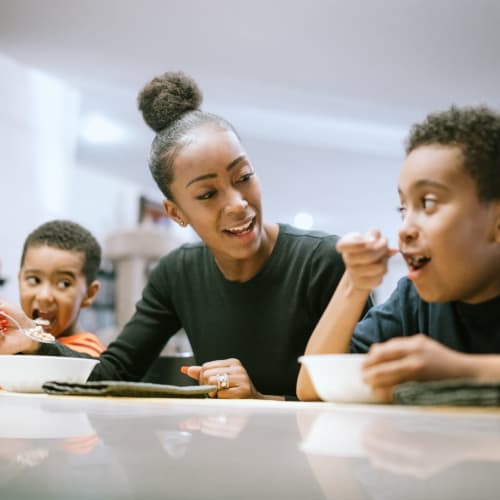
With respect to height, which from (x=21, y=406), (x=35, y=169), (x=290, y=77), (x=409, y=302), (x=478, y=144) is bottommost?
(x=21, y=406)

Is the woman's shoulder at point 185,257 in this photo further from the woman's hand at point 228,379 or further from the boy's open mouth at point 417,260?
the boy's open mouth at point 417,260

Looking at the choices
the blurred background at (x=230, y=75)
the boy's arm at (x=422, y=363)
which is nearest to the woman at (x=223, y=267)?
the boy's arm at (x=422, y=363)

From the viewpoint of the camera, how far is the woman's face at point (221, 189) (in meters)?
1.18

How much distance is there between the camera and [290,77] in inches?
165

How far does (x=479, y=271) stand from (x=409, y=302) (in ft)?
0.62

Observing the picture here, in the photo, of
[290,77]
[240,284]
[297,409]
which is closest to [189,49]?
[290,77]

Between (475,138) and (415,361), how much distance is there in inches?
13.4

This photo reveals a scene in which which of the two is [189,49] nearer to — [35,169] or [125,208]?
[35,169]

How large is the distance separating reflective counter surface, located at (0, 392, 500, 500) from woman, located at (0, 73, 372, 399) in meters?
0.72

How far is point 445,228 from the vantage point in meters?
0.73

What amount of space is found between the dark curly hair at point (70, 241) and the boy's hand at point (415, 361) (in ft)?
3.91

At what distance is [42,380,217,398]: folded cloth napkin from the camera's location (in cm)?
78

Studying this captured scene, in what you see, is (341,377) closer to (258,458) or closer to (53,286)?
(258,458)

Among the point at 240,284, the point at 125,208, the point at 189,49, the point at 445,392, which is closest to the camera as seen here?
the point at 445,392
